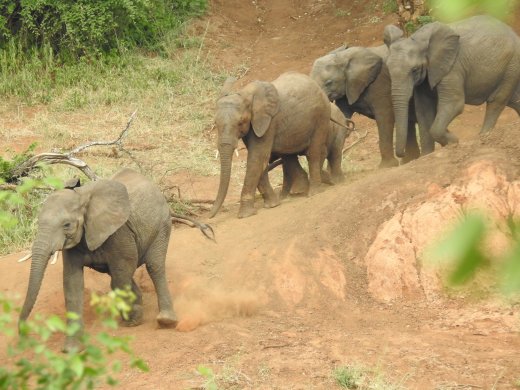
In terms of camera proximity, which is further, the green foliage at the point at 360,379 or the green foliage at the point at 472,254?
the green foliage at the point at 360,379

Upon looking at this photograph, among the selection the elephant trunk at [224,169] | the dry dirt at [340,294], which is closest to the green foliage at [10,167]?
the dry dirt at [340,294]

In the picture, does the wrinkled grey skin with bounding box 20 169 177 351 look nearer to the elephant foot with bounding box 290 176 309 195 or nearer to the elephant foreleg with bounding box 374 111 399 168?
the elephant foot with bounding box 290 176 309 195

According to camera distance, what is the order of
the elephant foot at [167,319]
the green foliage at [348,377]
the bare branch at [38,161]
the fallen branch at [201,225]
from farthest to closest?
the bare branch at [38,161] → the fallen branch at [201,225] → the elephant foot at [167,319] → the green foliage at [348,377]

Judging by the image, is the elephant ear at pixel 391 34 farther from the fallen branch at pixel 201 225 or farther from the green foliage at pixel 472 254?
the green foliage at pixel 472 254

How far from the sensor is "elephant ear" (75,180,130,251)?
6816 millimetres

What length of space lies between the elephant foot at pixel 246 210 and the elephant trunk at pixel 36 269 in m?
4.15

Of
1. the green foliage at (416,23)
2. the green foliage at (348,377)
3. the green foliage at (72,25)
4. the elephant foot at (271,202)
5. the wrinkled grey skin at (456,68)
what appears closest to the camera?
the green foliage at (348,377)

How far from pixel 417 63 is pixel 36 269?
654 cm

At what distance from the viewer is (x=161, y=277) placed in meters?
7.47

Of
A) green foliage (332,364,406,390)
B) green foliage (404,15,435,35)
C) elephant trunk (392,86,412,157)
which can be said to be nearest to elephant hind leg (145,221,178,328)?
green foliage (332,364,406,390)

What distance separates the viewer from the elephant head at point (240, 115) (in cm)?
1050

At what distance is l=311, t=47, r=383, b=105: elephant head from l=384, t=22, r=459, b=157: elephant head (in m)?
0.85

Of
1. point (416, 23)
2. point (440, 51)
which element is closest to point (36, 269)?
point (440, 51)

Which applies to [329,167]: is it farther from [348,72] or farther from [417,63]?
[417,63]
